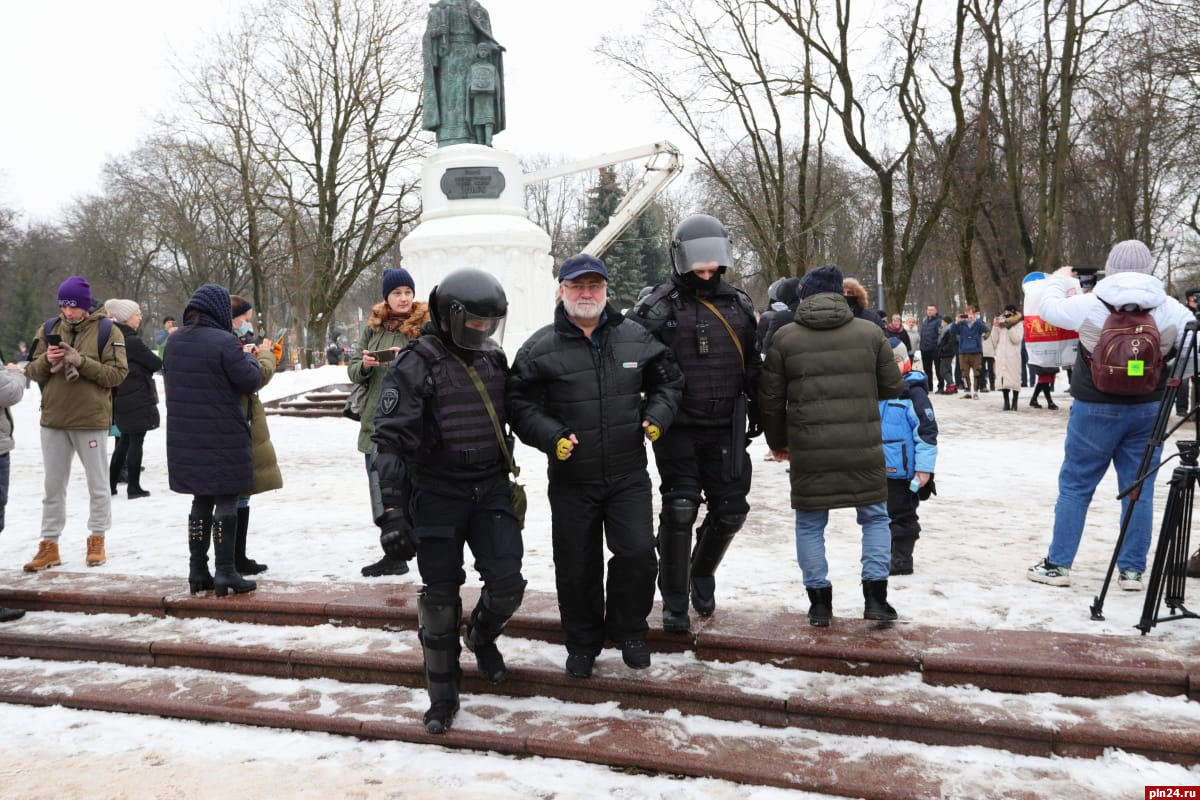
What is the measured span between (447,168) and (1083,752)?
1206 centimetres

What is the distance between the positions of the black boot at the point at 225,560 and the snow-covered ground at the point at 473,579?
0.40 m

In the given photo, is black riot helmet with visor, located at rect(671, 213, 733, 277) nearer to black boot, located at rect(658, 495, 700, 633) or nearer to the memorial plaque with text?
black boot, located at rect(658, 495, 700, 633)

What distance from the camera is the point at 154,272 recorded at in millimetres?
43906

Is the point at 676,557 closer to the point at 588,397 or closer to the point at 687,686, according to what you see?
the point at 687,686

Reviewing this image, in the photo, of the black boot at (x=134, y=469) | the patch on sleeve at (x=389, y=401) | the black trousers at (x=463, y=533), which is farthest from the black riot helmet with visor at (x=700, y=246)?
the black boot at (x=134, y=469)

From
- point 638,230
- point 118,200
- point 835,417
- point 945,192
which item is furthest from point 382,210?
point 835,417

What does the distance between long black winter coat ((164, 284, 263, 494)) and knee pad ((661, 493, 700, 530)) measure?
8.28ft

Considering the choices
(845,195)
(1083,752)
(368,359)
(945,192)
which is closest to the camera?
(1083,752)

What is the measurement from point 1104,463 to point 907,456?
1.01 metres

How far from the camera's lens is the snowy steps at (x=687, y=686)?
335 cm

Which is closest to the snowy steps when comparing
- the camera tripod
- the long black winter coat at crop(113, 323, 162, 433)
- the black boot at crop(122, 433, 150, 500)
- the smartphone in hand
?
the camera tripod

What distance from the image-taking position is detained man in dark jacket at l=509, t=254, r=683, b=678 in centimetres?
381

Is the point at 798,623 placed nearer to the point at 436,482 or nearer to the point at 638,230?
the point at 436,482

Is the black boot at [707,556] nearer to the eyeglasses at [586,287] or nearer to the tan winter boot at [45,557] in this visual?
the eyeglasses at [586,287]
